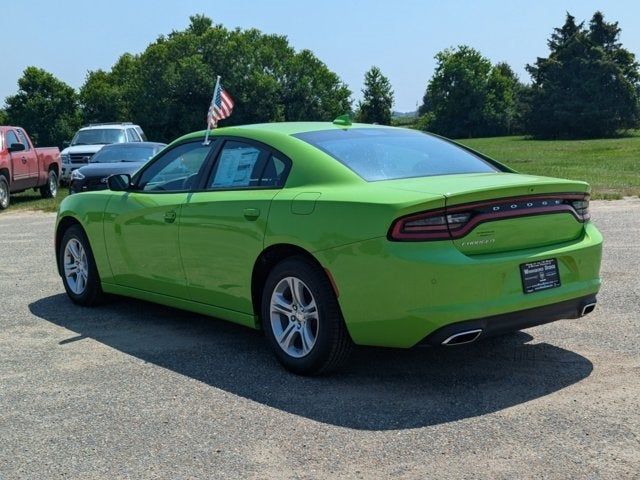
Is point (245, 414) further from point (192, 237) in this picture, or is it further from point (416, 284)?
point (192, 237)

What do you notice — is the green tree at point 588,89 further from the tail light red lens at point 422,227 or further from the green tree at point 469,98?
the tail light red lens at point 422,227

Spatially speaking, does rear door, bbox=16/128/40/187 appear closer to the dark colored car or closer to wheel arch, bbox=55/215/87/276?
the dark colored car

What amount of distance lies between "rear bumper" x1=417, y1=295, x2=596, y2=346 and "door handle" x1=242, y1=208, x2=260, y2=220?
1.43 meters

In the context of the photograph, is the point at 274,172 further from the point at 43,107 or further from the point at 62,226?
the point at 43,107

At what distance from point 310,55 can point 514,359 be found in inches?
3237

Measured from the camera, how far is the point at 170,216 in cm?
619

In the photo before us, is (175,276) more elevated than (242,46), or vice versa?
(242,46)

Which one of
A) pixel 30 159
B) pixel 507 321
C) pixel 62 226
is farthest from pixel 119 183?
pixel 30 159

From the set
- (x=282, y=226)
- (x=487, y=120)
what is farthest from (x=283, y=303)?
(x=487, y=120)

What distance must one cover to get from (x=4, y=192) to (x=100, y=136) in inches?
223

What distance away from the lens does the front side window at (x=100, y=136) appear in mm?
24292

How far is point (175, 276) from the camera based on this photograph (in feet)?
20.2

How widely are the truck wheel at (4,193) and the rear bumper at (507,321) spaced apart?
659 inches

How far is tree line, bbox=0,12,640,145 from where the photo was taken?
71.5 meters
